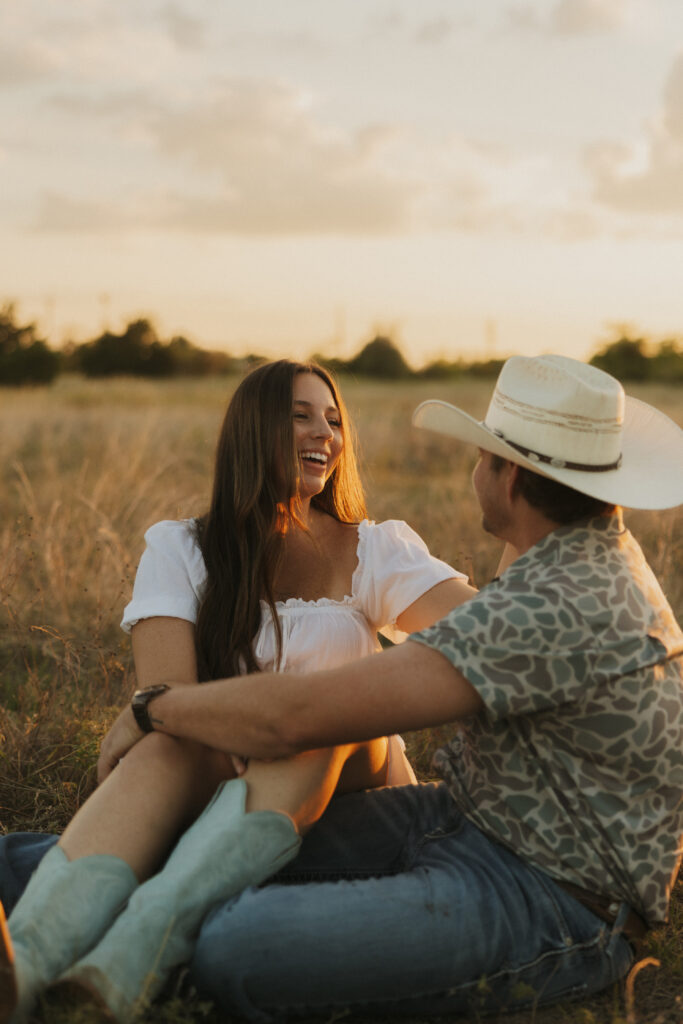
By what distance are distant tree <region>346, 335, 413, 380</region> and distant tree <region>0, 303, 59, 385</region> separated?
43.1 ft

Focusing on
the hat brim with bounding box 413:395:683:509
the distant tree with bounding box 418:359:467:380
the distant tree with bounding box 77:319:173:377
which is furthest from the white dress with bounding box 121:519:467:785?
the distant tree with bounding box 418:359:467:380

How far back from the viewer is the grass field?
11.1 feet

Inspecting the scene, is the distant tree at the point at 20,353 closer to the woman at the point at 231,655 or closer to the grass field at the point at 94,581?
the grass field at the point at 94,581

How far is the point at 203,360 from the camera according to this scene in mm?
45125

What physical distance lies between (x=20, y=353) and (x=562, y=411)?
3306cm

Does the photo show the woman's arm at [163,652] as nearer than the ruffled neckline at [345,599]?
Yes

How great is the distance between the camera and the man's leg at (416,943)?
2109mm

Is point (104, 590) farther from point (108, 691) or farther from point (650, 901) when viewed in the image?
point (650, 901)

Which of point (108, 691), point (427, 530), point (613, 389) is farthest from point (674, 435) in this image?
point (427, 530)

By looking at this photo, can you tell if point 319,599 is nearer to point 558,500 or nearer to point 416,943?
point 558,500

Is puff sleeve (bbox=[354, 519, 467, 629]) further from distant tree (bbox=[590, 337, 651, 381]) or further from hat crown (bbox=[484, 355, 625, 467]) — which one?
distant tree (bbox=[590, 337, 651, 381])

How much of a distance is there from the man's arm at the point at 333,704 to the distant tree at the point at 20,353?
32.0 m

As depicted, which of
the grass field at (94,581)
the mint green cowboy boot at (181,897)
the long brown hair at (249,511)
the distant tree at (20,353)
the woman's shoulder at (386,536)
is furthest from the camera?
the distant tree at (20,353)

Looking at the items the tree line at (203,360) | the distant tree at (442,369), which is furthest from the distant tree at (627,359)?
the distant tree at (442,369)
